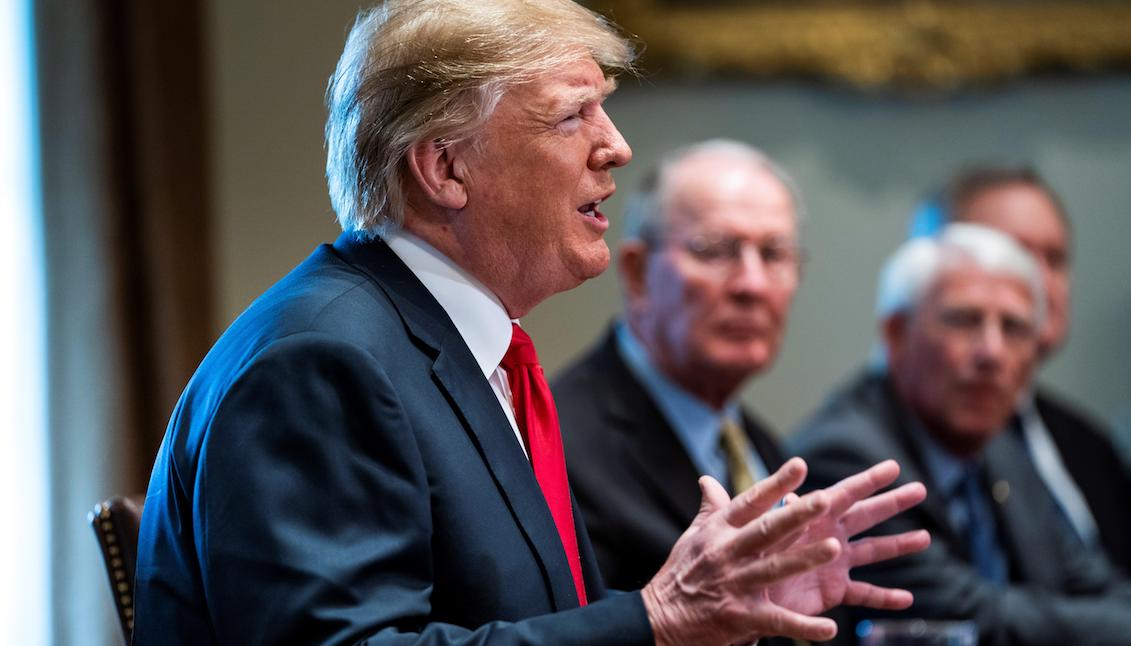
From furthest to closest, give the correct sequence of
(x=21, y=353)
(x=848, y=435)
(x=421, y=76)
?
(x=21, y=353) → (x=848, y=435) → (x=421, y=76)

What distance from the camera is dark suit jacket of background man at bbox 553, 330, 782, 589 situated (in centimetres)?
273

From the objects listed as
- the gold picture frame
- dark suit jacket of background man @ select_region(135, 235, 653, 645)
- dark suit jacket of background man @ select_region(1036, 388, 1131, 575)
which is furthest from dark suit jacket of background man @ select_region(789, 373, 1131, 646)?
dark suit jacket of background man @ select_region(135, 235, 653, 645)

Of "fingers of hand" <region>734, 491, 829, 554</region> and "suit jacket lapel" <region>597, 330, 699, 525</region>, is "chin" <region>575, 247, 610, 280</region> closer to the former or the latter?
"fingers of hand" <region>734, 491, 829, 554</region>

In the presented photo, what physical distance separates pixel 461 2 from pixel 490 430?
0.53m

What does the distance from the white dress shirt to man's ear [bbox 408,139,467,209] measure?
0.07 m

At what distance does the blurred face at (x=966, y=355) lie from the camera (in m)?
3.39

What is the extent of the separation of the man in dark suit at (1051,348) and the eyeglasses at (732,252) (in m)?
1.02

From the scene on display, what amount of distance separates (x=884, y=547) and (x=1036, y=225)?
2.78 m

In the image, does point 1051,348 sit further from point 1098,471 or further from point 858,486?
point 858,486

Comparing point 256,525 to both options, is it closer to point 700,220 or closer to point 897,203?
point 700,220

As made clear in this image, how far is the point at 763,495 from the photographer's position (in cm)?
150

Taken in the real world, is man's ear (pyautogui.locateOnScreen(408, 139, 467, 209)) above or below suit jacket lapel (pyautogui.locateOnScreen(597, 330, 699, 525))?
above

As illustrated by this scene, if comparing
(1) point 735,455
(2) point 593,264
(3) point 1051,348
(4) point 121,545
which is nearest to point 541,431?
(2) point 593,264

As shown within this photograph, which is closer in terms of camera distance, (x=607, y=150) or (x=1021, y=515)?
(x=607, y=150)
